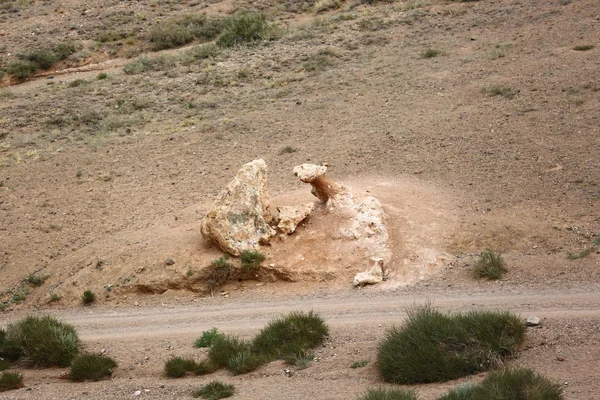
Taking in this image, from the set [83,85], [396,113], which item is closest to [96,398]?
[396,113]

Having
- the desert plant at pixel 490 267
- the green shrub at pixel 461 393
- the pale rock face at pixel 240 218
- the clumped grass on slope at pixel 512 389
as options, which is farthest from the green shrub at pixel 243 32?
the clumped grass on slope at pixel 512 389

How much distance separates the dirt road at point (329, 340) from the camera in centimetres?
968

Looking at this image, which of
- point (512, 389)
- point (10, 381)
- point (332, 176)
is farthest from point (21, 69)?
point (512, 389)

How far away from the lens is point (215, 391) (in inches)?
402

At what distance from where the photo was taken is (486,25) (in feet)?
90.9

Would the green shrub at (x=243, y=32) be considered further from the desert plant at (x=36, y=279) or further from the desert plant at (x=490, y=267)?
the desert plant at (x=490, y=267)

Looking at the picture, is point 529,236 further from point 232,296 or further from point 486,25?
point 486,25

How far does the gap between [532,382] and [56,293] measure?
10.9m

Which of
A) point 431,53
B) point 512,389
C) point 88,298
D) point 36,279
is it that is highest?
point 431,53

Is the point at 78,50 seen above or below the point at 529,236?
above

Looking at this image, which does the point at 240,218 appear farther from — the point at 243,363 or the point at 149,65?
the point at 149,65

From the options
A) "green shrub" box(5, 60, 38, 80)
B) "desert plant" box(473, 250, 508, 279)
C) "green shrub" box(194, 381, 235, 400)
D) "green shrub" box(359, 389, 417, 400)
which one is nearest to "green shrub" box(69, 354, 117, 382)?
"green shrub" box(194, 381, 235, 400)

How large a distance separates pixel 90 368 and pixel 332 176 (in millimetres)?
8604

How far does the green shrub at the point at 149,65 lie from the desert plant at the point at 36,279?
13992 millimetres
